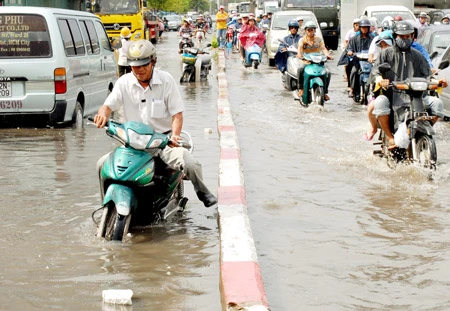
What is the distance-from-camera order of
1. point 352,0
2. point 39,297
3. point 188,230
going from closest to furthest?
point 39,297 → point 188,230 → point 352,0

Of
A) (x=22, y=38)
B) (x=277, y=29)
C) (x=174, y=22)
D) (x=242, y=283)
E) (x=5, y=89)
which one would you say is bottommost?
(x=174, y=22)

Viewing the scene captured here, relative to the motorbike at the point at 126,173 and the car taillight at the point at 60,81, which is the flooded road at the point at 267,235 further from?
the car taillight at the point at 60,81

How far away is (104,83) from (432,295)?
10.7m

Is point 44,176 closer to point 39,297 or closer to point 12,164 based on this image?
point 12,164

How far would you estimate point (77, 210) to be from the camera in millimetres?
8508

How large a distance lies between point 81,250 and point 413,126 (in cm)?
422

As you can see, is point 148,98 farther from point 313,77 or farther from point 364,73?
point 364,73

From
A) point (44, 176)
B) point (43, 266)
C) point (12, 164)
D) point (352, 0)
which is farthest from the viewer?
point (352, 0)

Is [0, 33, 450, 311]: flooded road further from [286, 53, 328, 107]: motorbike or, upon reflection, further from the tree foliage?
the tree foliage

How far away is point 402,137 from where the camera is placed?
33.6ft

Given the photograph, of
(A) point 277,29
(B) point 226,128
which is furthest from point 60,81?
(A) point 277,29

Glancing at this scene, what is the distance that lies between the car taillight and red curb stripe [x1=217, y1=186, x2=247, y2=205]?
5.05m

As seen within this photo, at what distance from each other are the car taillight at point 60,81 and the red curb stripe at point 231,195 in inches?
199

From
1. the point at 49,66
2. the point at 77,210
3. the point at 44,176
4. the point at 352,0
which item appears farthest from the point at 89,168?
the point at 352,0
